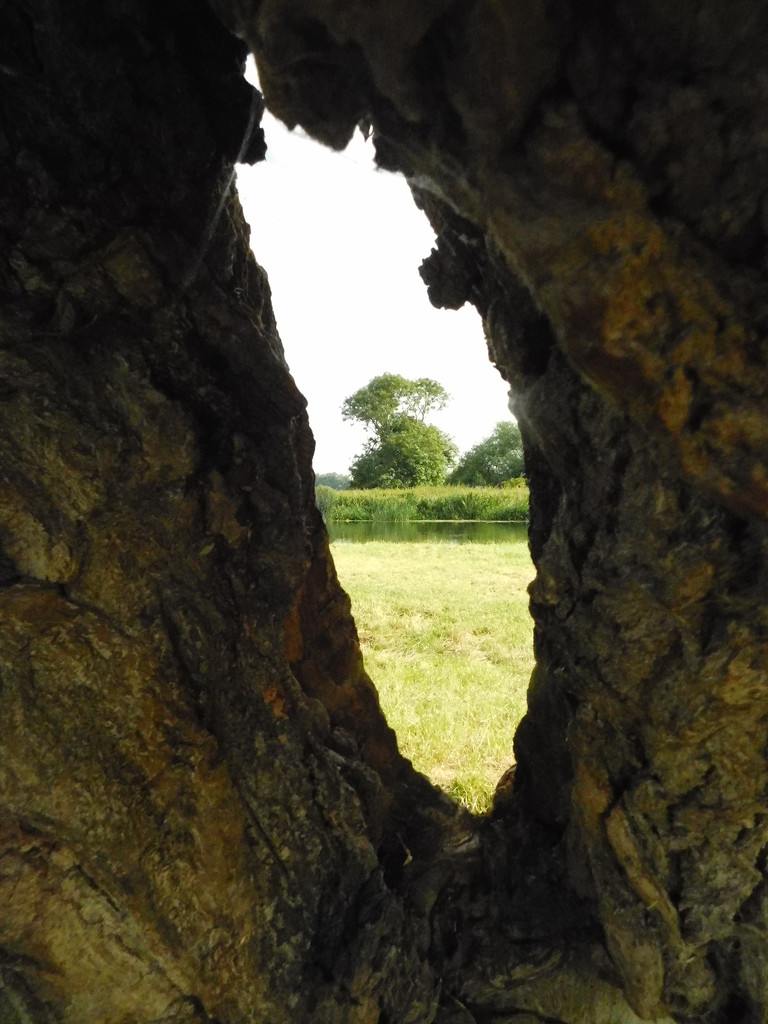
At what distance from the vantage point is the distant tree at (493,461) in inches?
1049

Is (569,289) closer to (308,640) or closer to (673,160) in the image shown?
(673,160)

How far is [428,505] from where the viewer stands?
19.5 metres

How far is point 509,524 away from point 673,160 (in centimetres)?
1643

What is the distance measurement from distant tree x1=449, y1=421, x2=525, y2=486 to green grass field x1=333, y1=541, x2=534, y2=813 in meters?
17.4

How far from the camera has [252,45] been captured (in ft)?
3.20

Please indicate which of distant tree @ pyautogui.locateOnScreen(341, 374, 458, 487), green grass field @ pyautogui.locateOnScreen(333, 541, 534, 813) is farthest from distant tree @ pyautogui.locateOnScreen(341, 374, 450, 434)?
green grass field @ pyautogui.locateOnScreen(333, 541, 534, 813)

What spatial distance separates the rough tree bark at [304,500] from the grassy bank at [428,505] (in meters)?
16.4

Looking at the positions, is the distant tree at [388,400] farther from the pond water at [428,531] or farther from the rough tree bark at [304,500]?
the rough tree bark at [304,500]

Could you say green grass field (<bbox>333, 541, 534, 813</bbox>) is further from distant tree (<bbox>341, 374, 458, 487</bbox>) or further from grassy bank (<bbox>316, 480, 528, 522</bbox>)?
distant tree (<bbox>341, 374, 458, 487</bbox>)

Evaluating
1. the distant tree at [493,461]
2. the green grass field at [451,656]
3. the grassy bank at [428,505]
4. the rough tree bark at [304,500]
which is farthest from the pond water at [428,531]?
the rough tree bark at [304,500]

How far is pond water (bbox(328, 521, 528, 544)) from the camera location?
554 inches

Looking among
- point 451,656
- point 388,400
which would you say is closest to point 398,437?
point 388,400

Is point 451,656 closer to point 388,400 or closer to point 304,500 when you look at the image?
point 304,500

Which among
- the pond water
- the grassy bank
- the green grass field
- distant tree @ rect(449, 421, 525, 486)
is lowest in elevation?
the green grass field
